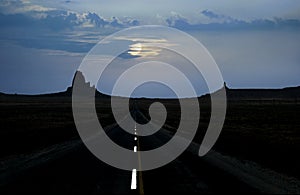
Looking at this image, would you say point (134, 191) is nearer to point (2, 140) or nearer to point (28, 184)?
point (28, 184)

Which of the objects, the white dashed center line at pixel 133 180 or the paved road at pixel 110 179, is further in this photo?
the white dashed center line at pixel 133 180

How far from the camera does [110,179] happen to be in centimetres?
1384

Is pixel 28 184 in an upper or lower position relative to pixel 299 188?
upper

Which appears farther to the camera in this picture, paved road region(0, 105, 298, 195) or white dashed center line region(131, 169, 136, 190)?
white dashed center line region(131, 169, 136, 190)

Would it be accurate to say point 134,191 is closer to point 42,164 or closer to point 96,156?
point 42,164

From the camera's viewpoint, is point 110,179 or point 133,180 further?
point 110,179

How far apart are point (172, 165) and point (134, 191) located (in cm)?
621

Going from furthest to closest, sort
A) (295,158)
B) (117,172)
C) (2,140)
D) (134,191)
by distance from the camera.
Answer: (2,140) < (295,158) < (117,172) < (134,191)

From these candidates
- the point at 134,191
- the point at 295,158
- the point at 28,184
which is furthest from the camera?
the point at 295,158

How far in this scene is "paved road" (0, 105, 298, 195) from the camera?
12.0m

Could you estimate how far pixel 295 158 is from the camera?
2088cm

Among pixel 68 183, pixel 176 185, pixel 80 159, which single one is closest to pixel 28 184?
pixel 68 183

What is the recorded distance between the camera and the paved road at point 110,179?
472 inches

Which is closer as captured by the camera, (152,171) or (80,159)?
(152,171)
